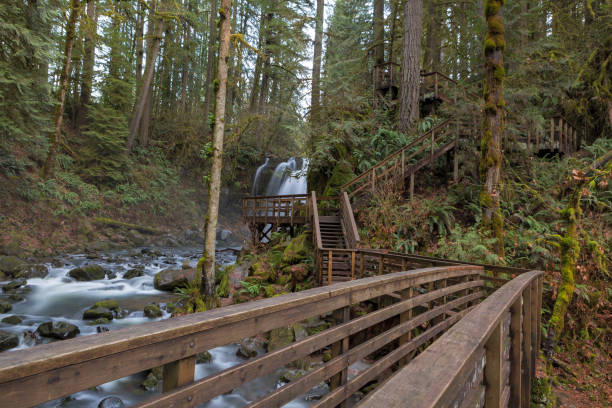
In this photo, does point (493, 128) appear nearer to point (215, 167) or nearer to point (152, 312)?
point (215, 167)

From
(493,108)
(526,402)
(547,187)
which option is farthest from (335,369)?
(547,187)

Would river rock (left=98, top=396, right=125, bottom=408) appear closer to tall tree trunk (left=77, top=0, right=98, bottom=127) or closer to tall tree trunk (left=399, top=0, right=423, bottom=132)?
tall tree trunk (left=399, top=0, right=423, bottom=132)

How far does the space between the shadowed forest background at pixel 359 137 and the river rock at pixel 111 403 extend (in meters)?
6.01

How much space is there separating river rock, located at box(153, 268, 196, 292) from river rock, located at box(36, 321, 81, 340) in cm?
386

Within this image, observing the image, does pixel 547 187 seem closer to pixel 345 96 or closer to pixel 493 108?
pixel 493 108

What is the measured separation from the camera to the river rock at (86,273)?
12.2 meters

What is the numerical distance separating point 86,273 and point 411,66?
1620 cm

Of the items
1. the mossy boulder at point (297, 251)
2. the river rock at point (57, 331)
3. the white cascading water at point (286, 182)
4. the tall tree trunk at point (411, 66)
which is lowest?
the river rock at point (57, 331)

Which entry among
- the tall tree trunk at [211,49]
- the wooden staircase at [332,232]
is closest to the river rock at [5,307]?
the wooden staircase at [332,232]

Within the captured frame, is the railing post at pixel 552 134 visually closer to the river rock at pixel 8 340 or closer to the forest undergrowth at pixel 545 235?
the forest undergrowth at pixel 545 235

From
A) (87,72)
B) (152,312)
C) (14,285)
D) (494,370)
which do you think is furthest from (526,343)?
(87,72)

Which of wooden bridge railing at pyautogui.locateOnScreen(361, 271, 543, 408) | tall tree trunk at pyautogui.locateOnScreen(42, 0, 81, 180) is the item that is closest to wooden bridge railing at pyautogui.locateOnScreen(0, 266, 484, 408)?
wooden bridge railing at pyautogui.locateOnScreen(361, 271, 543, 408)

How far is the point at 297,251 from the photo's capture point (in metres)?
11.4

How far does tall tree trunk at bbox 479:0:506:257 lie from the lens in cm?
810
